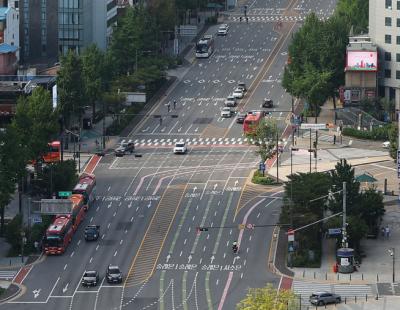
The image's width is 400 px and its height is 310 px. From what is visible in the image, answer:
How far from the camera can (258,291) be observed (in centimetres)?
19962

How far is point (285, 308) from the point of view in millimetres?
193500

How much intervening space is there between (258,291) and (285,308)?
22.4ft
